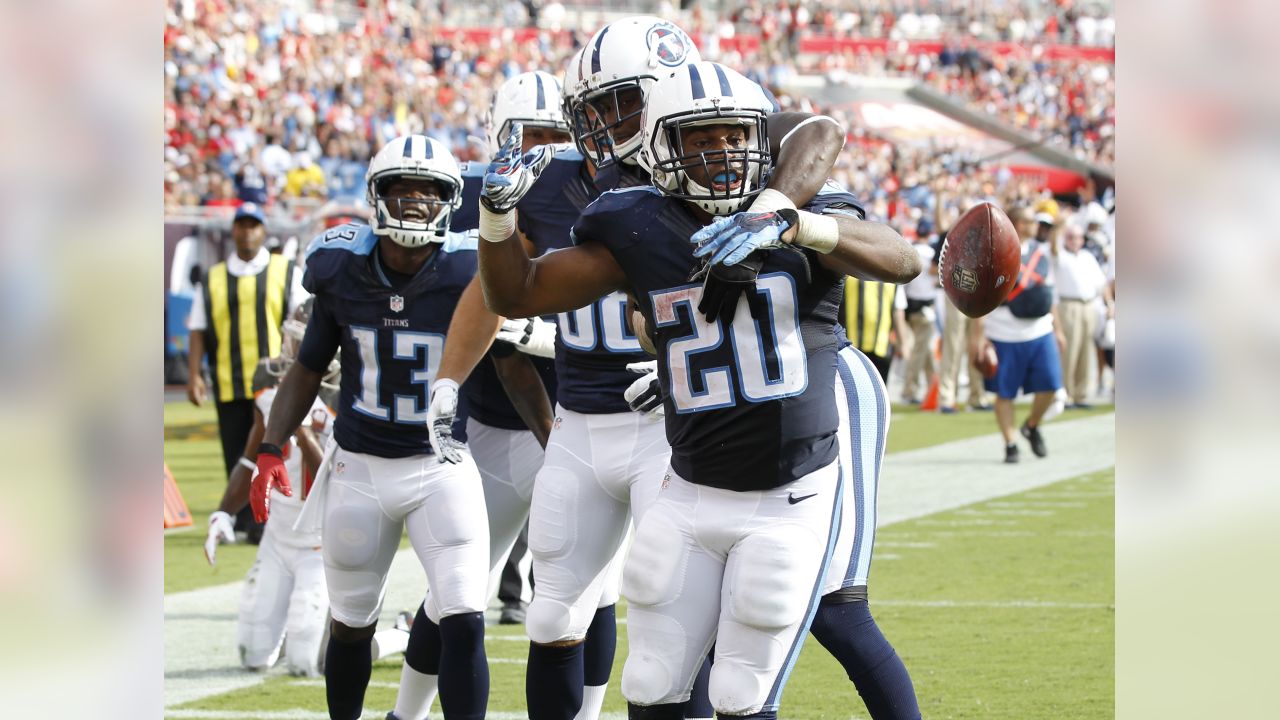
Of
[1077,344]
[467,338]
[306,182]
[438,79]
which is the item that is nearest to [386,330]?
[467,338]

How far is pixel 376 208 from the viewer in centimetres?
418

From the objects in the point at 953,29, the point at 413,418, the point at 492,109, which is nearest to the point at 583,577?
Answer: the point at 413,418

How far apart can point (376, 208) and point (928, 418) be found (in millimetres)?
10683

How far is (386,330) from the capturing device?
13.6ft

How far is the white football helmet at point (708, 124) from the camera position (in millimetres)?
2916

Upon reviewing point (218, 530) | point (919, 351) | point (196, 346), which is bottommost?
point (919, 351)

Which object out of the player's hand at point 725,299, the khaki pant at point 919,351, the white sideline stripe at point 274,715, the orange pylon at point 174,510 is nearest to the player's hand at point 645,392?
the player's hand at point 725,299

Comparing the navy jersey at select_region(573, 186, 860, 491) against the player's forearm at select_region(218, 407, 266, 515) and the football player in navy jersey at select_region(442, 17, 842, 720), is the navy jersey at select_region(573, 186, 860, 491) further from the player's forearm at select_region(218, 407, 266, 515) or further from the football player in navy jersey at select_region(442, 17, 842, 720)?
the player's forearm at select_region(218, 407, 266, 515)

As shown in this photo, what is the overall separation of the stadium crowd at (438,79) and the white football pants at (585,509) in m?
8.58

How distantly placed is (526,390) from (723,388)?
5.29 feet

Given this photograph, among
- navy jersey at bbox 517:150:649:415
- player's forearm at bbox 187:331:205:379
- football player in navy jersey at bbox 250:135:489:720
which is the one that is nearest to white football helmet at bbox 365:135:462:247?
football player in navy jersey at bbox 250:135:489:720

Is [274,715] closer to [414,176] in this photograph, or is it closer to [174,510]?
[414,176]

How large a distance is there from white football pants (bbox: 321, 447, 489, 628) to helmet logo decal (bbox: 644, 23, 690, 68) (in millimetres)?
1171

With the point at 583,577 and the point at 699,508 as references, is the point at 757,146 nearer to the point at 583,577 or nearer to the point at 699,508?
the point at 699,508
